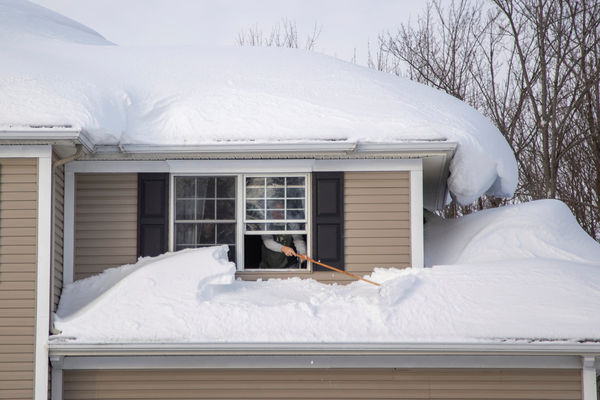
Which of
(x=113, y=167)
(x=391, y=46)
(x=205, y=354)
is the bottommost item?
(x=205, y=354)

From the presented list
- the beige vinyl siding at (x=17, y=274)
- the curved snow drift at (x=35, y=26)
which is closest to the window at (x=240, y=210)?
the beige vinyl siding at (x=17, y=274)

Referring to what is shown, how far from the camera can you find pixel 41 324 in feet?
27.1

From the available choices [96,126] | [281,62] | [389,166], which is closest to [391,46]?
[281,62]

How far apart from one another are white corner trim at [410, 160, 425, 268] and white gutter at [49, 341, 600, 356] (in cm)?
170

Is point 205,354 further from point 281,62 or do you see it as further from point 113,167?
point 281,62

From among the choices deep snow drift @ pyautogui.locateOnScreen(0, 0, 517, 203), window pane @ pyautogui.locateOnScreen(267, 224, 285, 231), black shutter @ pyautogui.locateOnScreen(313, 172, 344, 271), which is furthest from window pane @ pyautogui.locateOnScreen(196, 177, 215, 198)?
black shutter @ pyautogui.locateOnScreen(313, 172, 344, 271)

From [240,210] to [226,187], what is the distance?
Result: 39 centimetres

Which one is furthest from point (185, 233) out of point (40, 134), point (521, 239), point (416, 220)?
point (521, 239)

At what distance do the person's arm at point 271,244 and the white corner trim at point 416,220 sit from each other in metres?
1.78

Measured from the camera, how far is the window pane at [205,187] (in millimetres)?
9766

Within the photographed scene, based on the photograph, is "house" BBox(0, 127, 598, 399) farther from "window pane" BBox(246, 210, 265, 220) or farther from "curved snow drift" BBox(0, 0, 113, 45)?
"curved snow drift" BBox(0, 0, 113, 45)

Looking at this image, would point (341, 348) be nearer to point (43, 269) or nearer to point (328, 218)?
point (328, 218)

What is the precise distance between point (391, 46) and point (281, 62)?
49.1 ft

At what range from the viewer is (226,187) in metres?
9.80
